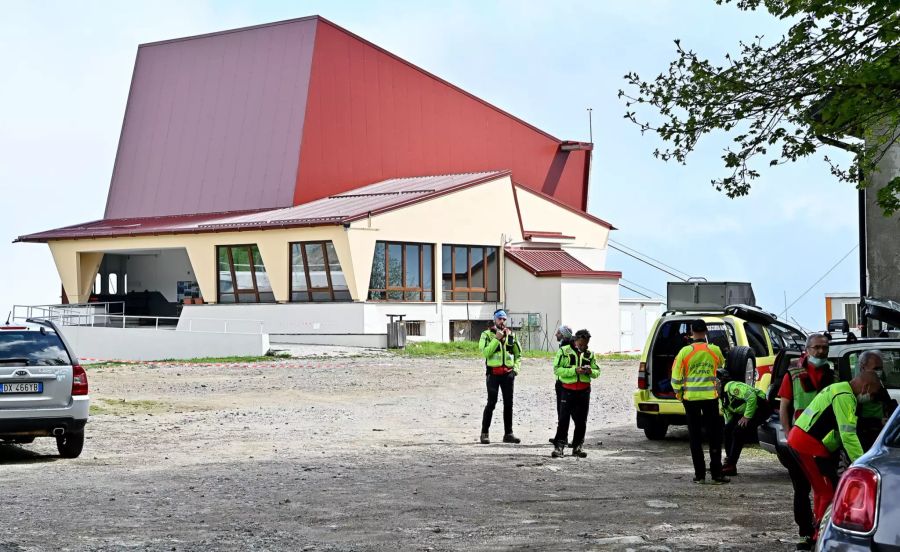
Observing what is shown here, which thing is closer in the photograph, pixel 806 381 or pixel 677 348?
pixel 806 381

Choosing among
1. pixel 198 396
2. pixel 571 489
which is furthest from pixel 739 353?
pixel 198 396

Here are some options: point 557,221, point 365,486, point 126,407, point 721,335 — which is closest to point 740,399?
point 365,486

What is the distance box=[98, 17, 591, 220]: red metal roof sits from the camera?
161ft

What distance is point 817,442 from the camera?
850cm

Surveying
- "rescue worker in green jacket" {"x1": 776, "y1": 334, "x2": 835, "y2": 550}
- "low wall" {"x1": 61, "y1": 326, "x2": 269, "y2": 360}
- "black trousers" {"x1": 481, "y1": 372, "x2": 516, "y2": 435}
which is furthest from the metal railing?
"rescue worker in green jacket" {"x1": 776, "y1": 334, "x2": 835, "y2": 550}

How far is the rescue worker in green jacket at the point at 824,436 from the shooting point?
8.16m

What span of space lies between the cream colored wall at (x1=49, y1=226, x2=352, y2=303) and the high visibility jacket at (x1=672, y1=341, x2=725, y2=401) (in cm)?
2947

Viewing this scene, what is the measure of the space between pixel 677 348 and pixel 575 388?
2.64 metres

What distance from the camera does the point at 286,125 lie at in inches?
1937

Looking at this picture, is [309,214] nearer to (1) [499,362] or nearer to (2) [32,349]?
(1) [499,362]

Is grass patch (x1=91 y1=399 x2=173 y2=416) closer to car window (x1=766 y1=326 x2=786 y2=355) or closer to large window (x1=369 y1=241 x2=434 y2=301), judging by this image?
car window (x1=766 y1=326 x2=786 y2=355)

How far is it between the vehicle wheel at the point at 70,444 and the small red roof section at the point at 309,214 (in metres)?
26.4

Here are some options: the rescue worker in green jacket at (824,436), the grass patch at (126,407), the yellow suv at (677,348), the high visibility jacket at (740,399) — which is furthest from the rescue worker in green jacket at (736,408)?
the grass patch at (126,407)

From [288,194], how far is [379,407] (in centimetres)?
2528
